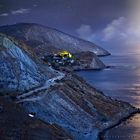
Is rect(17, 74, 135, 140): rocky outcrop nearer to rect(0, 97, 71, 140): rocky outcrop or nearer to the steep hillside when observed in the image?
the steep hillside

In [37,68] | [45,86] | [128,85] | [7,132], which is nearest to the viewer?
[7,132]

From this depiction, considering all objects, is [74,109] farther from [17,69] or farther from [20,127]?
[20,127]

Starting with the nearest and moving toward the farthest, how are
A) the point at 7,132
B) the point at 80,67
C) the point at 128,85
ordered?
the point at 7,132 → the point at 128,85 → the point at 80,67

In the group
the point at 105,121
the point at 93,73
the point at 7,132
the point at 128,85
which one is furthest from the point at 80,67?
the point at 7,132

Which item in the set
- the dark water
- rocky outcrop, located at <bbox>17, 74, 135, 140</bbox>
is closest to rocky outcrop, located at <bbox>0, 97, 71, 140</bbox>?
rocky outcrop, located at <bbox>17, 74, 135, 140</bbox>

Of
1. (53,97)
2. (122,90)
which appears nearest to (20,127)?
(53,97)

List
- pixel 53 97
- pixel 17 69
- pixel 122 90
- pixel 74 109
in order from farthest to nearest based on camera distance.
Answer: pixel 122 90 → pixel 17 69 → pixel 53 97 → pixel 74 109

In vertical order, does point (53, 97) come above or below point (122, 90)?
below

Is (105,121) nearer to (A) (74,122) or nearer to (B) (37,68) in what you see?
(A) (74,122)
